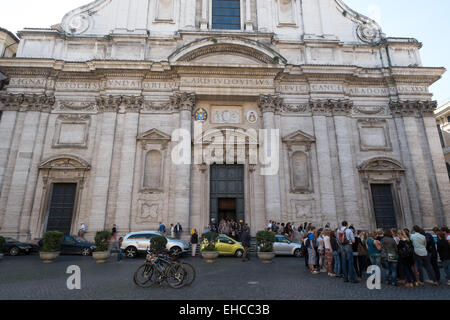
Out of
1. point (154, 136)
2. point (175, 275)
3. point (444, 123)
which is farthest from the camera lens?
point (444, 123)

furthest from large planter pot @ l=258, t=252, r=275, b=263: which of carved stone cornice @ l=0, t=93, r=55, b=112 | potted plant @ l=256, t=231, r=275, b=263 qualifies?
carved stone cornice @ l=0, t=93, r=55, b=112

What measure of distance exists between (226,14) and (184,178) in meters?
13.6

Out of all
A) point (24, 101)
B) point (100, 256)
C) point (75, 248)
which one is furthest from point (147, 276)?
point (24, 101)

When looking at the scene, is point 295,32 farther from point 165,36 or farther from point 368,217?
point 368,217

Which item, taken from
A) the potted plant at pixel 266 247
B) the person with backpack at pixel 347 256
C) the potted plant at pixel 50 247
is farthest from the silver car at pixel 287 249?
the potted plant at pixel 50 247

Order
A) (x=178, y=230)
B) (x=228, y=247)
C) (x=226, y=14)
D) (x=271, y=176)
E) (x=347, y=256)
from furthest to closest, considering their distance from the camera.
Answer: (x=226, y=14)
(x=271, y=176)
(x=178, y=230)
(x=228, y=247)
(x=347, y=256)

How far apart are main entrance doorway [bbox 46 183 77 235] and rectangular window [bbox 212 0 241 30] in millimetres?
15422

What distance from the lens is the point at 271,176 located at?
16.9m

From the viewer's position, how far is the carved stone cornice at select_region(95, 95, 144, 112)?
705 inches

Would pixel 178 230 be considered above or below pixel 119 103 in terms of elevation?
below

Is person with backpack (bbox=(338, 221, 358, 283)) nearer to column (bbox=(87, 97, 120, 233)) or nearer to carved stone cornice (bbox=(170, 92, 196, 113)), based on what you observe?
carved stone cornice (bbox=(170, 92, 196, 113))

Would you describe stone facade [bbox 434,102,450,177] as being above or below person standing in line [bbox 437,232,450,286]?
above

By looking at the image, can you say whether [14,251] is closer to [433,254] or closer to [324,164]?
[433,254]

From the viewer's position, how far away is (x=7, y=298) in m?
5.88
